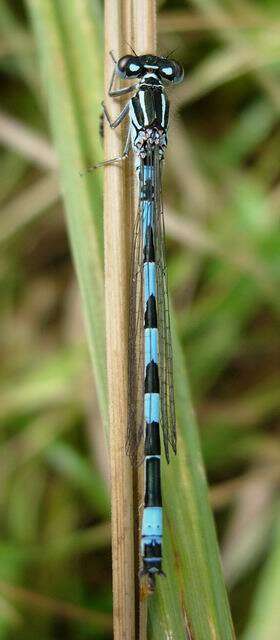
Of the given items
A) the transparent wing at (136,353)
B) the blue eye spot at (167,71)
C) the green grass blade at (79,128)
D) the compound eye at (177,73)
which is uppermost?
the compound eye at (177,73)

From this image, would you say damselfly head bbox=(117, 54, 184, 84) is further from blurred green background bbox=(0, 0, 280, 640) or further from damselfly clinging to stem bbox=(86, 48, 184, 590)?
blurred green background bbox=(0, 0, 280, 640)

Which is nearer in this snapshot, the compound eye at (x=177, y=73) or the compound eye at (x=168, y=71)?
the compound eye at (x=168, y=71)

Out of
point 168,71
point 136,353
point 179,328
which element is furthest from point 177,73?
point 179,328

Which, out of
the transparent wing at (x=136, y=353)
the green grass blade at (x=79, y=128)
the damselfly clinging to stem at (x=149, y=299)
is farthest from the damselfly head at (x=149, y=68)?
the transparent wing at (x=136, y=353)

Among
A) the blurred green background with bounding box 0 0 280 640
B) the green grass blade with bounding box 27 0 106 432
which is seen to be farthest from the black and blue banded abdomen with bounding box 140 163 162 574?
the blurred green background with bounding box 0 0 280 640

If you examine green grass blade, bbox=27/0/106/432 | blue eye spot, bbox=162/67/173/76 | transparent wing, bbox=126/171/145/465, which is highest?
blue eye spot, bbox=162/67/173/76

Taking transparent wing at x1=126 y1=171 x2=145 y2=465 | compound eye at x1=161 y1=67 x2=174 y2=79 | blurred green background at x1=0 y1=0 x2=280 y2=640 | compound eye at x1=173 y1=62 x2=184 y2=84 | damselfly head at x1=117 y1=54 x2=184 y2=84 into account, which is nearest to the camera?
transparent wing at x1=126 y1=171 x2=145 y2=465

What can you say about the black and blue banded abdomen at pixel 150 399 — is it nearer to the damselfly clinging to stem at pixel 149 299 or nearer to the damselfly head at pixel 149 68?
the damselfly clinging to stem at pixel 149 299
